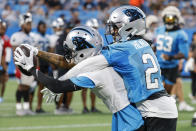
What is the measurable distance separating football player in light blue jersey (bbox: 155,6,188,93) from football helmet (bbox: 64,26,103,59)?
19.6 feet

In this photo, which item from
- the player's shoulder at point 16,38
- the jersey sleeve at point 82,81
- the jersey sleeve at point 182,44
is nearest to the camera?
the jersey sleeve at point 82,81

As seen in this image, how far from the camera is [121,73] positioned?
381 cm

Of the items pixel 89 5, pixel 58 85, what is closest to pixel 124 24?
pixel 58 85

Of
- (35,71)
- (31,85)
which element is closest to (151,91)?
(35,71)

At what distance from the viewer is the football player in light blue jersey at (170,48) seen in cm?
983

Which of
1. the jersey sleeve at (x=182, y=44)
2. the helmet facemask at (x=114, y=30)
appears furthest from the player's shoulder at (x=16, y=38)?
the helmet facemask at (x=114, y=30)

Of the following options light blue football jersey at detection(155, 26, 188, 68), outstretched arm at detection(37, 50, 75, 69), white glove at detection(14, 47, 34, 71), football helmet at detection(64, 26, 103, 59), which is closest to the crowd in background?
light blue football jersey at detection(155, 26, 188, 68)

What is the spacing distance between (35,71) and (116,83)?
67cm

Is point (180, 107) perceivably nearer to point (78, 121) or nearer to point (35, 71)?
point (78, 121)

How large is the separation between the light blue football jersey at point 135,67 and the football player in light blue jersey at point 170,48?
589cm

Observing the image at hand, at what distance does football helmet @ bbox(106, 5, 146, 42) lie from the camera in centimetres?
399

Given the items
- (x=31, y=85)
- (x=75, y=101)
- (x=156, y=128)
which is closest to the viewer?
(x=156, y=128)

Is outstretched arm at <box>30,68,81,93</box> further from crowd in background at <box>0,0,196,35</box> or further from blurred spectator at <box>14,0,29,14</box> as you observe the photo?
blurred spectator at <box>14,0,29,14</box>

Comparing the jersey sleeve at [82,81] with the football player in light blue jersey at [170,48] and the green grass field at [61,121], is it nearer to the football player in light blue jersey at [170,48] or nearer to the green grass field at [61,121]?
the green grass field at [61,121]
